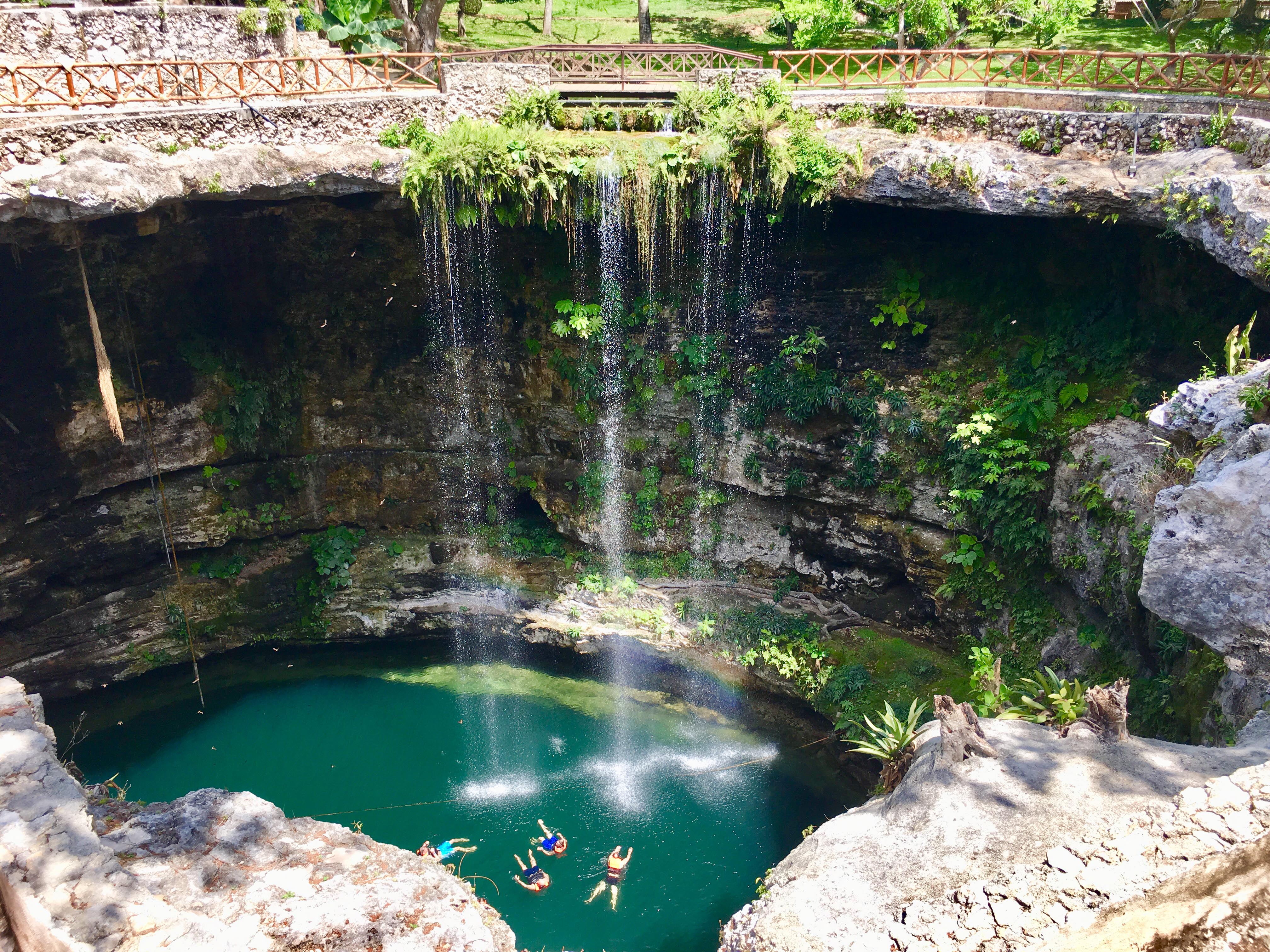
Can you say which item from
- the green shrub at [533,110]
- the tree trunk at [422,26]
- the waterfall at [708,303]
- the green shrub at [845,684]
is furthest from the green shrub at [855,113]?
the green shrub at [845,684]

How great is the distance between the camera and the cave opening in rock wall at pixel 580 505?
1362 centimetres

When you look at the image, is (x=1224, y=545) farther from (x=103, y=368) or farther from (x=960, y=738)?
(x=103, y=368)

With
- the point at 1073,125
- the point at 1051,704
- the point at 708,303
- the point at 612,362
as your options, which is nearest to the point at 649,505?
the point at 612,362

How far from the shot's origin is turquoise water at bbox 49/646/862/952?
13.1 meters

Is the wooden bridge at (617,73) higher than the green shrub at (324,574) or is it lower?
higher

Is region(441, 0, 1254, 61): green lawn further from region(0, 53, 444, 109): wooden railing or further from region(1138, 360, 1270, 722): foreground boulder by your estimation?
region(1138, 360, 1270, 722): foreground boulder

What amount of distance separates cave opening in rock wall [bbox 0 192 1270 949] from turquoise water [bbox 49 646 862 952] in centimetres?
7

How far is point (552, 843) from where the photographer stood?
13.5 meters

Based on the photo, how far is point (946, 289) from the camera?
49.5 ft

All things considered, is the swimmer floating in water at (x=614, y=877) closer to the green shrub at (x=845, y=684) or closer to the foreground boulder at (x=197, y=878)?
the foreground boulder at (x=197, y=878)

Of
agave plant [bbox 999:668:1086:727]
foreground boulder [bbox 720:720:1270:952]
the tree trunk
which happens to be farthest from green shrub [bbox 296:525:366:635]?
agave plant [bbox 999:668:1086:727]

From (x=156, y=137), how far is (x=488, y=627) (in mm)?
10592

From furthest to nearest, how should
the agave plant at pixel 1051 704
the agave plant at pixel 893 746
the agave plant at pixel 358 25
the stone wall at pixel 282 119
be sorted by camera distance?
the agave plant at pixel 358 25
the stone wall at pixel 282 119
the agave plant at pixel 893 746
the agave plant at pixel 1051 704

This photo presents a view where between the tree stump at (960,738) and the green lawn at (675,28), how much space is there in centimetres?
1592
